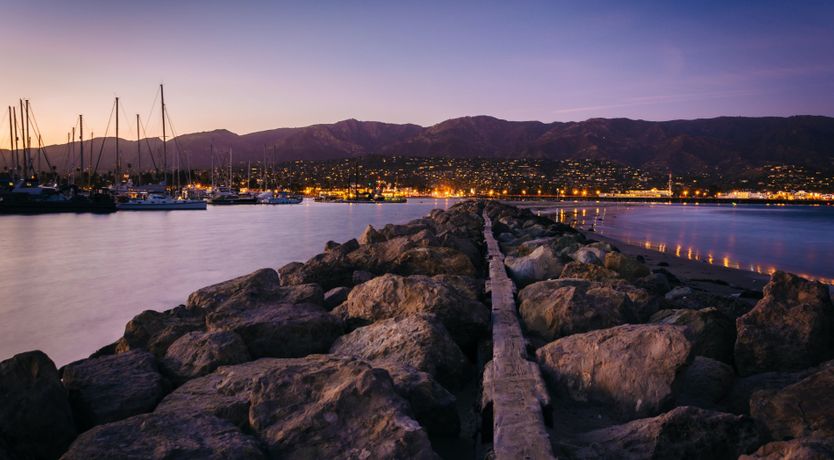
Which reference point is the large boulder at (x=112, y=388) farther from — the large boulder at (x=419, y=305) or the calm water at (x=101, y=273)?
the calm water at (x=101, y=273)

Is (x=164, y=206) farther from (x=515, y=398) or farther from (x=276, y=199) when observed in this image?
(x=515, y=398)

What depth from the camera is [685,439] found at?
135 inches

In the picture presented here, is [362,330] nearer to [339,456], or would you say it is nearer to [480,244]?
[339,456]

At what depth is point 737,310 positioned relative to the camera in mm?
7363

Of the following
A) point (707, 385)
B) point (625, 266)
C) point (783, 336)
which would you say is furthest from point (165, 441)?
point (625, 266)

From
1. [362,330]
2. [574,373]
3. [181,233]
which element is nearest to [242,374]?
[362,330]

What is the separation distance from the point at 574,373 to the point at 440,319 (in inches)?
57.1

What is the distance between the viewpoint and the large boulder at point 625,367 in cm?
416

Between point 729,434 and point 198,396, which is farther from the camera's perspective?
point 198,396

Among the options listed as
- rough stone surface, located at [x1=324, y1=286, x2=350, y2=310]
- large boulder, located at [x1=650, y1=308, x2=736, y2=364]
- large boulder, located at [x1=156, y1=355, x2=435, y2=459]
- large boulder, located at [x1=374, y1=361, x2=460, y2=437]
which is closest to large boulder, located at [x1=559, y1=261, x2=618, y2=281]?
large boulder, located at [x1=650, y1=308, x2=736, y2=364]

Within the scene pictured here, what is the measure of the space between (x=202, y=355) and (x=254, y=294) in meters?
1.58

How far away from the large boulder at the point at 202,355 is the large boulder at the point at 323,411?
2.39ft

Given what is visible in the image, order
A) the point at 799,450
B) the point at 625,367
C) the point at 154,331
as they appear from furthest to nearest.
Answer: the point at 154,331 → the point at 625,367 → the point at 799,450

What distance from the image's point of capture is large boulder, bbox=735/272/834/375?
16.9 feet
